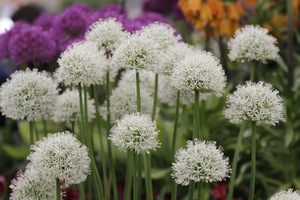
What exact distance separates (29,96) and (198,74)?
1.36 ft

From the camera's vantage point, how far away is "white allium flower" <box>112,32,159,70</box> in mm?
886

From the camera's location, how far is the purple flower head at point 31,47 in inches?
46.0

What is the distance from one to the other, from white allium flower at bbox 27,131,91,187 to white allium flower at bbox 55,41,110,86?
14cm

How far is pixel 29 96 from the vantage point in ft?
3.20

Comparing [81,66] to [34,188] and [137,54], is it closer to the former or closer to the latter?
[137,54]

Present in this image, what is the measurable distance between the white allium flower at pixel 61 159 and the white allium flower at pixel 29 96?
172mm

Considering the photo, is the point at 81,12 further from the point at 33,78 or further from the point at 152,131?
the point at 152,131

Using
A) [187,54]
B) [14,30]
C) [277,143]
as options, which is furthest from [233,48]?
[277,143]

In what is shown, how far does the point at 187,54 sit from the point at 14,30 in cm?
60

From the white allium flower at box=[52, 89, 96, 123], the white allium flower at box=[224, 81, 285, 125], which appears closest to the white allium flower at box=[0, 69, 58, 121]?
the white allium flower at box=[52, 89, 96, 123]

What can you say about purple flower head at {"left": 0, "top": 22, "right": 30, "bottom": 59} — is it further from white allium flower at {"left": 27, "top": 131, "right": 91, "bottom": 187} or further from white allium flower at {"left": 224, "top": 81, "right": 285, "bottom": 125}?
white allium flower at {"left": 224, "top": 81, "right": 285, "bottom": 125}

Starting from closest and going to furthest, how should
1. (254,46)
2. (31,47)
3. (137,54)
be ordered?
1. (137,54)
2. (254,46)
3. (31,47)

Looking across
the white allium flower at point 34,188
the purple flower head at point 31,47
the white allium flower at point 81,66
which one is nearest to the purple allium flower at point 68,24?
the purple flower head at point 31,47

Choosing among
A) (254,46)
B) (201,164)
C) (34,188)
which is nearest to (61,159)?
(34,188)
